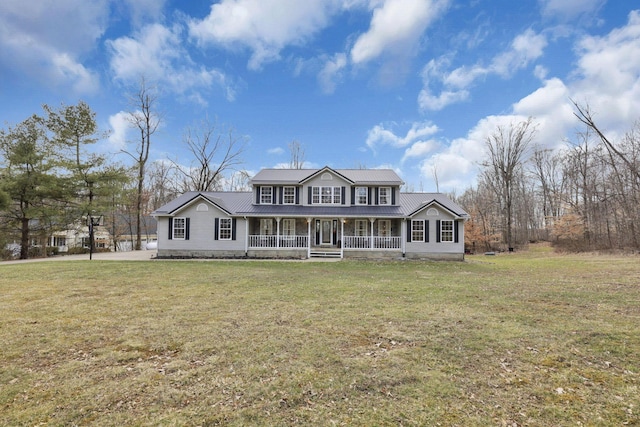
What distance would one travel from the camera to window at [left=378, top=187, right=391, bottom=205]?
2066 cm

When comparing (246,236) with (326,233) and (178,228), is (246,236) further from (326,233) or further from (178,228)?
(326,233)

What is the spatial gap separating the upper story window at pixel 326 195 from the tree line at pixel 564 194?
16.2 metres

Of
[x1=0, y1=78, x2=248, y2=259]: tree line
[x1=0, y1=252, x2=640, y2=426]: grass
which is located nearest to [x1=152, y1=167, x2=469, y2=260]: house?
[x1=0, y1=78, x2=248, y2=259]: tree line

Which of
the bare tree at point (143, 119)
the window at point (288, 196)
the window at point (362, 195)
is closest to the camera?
the window at point (362, 195)

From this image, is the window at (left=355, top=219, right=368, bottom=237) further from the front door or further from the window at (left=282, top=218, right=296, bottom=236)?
the window at (left=282, top=218, right=296, bottom=236)

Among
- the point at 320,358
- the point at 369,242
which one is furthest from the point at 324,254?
the point at 320,358

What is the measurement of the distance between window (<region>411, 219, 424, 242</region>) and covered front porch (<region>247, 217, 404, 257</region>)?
2.29 feet

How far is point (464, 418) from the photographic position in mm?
2875

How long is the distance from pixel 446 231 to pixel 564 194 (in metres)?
23.2

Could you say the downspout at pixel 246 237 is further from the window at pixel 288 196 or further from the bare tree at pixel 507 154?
the bare tree at pixel 507 154

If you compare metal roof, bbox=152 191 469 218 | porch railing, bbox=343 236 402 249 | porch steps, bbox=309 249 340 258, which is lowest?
porch steps, bbox=309 249 340 258

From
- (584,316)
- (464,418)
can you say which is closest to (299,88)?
(584,316)

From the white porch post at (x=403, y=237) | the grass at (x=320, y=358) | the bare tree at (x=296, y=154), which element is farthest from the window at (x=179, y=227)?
the bare tree at (x=296, y=154)

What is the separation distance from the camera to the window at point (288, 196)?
Answer: 21094mm
